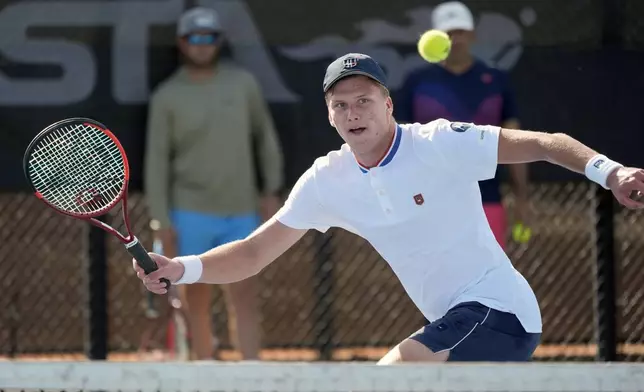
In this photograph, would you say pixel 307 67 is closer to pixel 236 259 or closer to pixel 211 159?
pixel 211 159

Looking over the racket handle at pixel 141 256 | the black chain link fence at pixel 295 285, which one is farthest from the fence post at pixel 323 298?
the racket handle at pixel 141 256

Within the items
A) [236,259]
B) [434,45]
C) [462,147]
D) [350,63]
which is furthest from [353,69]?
[434,45]

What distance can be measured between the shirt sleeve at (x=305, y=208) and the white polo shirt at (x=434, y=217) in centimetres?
5

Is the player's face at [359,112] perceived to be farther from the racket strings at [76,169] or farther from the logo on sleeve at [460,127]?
the racket strings at [76,169]

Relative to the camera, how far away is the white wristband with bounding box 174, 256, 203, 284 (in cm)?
381

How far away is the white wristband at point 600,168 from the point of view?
10.8 ft

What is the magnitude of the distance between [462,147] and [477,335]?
0.55 m

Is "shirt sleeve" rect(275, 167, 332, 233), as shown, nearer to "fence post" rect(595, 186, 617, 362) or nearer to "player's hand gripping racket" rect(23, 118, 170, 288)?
"player's hand gripping racket" rect(23, 118, 170, 288)

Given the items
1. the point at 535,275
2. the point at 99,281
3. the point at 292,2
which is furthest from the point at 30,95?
the point at 535,275

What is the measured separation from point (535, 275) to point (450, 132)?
417 cm

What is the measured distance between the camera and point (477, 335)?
3.72 m

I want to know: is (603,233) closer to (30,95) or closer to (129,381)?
(30,95)

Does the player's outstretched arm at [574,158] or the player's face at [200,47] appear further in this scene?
the player's face at [200,47]

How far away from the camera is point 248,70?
5.99 meters
